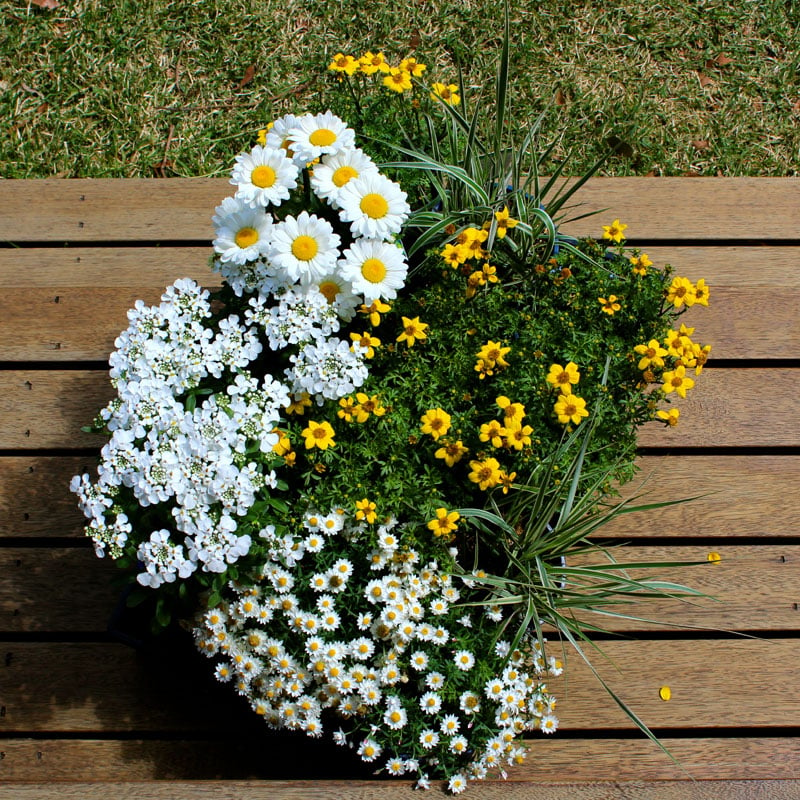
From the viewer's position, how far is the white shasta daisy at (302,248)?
5.32ft

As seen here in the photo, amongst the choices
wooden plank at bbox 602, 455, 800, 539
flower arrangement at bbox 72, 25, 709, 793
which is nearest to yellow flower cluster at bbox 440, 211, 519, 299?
flower arrangement at bbox 72, 25, 709, 793

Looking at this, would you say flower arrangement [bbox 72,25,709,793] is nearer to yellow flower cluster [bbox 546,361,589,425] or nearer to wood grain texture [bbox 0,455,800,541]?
yellow flower cluster [bbox 546,361,589,425]

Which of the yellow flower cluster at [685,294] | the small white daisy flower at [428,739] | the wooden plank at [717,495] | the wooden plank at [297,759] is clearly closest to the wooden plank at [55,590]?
the wooden plank at [297,759]

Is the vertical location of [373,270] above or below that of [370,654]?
above

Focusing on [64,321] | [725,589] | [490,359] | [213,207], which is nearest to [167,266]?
[213,207]

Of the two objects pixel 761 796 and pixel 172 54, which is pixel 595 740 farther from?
pixel 172 54

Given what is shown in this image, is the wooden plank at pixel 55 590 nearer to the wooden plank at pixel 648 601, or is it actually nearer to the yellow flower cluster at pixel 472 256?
the wooden plank at pixel 648 601

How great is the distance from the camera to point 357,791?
1.60 meters

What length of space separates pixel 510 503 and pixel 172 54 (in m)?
2.30

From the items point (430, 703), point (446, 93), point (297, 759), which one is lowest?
point (297, 759)

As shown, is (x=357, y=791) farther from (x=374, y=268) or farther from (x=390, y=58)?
(x=390, y=58)

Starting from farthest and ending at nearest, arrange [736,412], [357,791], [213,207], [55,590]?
[213,207]
[736,412]
[55,590]
[357,791]

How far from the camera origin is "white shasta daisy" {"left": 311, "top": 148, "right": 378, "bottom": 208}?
65.6 inches

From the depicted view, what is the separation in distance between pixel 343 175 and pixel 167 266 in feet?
2.84
